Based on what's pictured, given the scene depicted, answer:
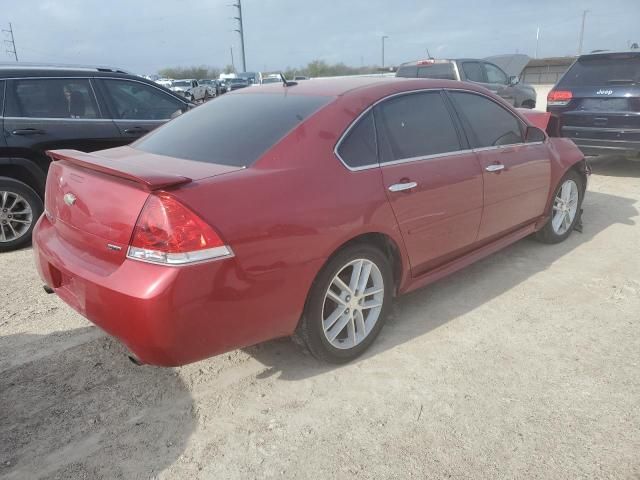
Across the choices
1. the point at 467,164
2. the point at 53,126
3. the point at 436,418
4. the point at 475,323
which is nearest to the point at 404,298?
the point at 475,323

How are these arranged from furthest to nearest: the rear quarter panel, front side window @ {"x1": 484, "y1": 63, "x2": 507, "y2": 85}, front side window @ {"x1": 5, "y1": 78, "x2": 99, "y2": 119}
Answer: front side window @ {"x1": 484, "y1": 63, "x2": 507, "y2": 85} < front side window @ {"x1": 5, "y1": 78, "x2": 99, "y2": 119} < the rear quarter panel

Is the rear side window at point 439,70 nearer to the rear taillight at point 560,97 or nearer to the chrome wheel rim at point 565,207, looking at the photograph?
the rear taillight at point 560,97

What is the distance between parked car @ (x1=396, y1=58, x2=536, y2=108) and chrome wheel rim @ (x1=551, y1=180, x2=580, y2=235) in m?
6.92

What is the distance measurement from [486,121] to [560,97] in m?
4.76

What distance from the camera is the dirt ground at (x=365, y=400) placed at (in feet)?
7.45

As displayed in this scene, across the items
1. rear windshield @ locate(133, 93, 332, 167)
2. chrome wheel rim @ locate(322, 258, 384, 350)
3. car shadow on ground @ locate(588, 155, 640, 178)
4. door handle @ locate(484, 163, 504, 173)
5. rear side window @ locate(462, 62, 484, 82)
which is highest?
rear side window @ locate(462, 62, 484, 82)

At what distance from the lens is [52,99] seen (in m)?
5.14

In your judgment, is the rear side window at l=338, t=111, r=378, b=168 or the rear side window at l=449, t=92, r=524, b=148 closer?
the rear side window at l=338, t=111, r=378, b=168

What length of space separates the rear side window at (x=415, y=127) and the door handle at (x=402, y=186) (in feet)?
0.54

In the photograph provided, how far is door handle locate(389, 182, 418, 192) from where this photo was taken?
9.80ft

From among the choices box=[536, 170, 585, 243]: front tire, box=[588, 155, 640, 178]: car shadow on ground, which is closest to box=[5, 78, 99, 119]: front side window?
box=[536, 170, 585, 243]: front tire

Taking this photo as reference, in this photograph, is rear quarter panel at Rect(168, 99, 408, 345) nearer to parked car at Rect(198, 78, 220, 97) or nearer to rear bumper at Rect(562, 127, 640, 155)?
rear bumper at Rect(562, 127, 640, 155)

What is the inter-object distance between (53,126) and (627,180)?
7.63 metres

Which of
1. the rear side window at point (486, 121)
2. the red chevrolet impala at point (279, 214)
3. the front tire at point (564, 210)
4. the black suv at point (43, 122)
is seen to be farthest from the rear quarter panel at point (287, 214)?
the black suv at point (43, 122)
